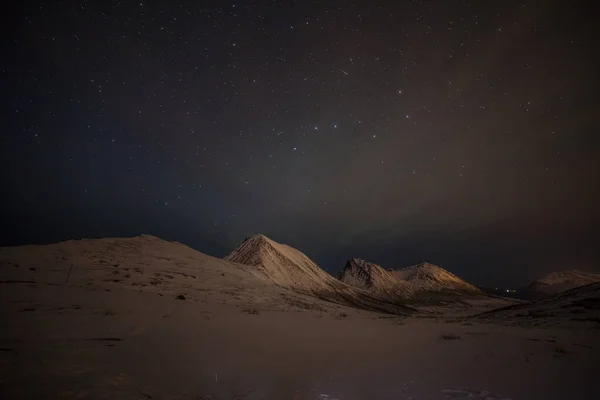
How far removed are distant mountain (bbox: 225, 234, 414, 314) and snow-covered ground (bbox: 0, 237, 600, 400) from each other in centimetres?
3794

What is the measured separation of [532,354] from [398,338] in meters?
3.59

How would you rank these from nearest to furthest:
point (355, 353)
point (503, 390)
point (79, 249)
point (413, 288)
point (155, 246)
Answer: point (503, 390), point (355, 353), point (79, 249), point (155, 246), point (413, 288)

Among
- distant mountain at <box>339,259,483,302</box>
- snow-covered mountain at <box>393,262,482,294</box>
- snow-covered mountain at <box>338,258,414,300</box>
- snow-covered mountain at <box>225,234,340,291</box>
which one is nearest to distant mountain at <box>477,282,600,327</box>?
snow-covered mountain at <box>225,234,340,291</box>

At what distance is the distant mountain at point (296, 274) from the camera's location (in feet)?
160

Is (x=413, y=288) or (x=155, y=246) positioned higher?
(x=155, y=246)

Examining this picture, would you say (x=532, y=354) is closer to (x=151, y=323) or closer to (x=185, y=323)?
(x=185, y=323)

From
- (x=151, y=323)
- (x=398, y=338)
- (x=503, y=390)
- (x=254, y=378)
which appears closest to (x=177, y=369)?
(x=254, y=378)

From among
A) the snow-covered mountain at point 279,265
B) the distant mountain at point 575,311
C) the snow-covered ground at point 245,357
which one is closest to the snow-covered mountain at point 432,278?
the snow-covered mountain at point 279,265

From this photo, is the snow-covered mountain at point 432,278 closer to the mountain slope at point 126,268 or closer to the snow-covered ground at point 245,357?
the mountain slope at point 126,268

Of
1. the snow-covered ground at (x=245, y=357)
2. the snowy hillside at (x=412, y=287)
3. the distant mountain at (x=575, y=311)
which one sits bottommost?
the snowy hillside at (x=412, y=287)

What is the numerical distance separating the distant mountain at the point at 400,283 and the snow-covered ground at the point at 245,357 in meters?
87.0

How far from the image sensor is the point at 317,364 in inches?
235

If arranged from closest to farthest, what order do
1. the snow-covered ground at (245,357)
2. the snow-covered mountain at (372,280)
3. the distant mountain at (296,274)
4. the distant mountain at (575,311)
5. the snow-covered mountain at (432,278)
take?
1. the snow-covered ground at (245,357)
2. the distant mountain at (575,311)
3. the distant mountain at (296,274)
4. the snow-covered mountain at (372,280)
5. the snow-covered mountain at (432,278)

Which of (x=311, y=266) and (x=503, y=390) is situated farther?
(x=311, y=266)
